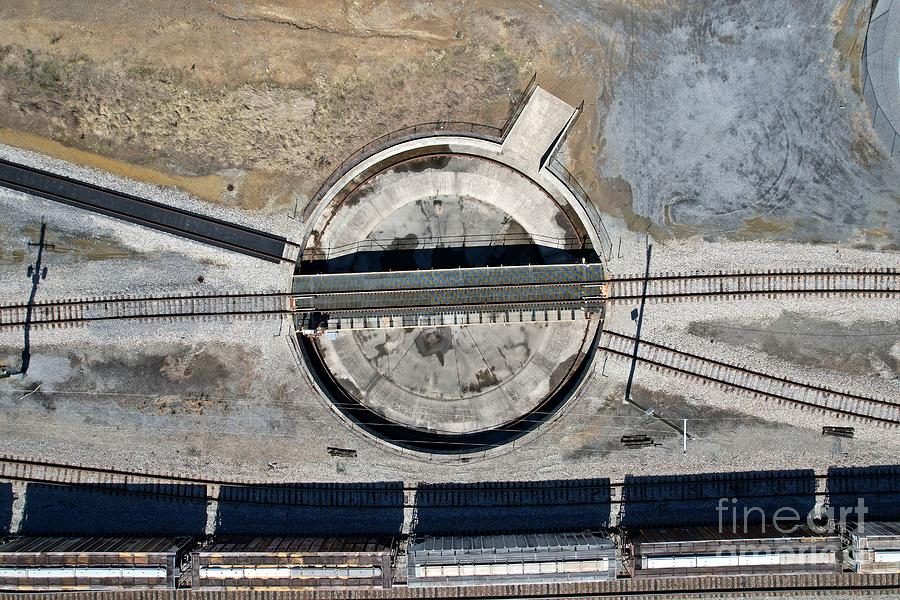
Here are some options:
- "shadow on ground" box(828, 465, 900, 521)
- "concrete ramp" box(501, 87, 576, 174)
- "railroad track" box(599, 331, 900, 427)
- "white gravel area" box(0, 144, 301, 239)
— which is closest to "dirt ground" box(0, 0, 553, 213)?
"white gravel area" box(0, 144, 301, 239)

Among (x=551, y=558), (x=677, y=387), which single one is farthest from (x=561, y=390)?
(x=551, y=558)

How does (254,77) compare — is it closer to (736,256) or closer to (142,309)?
(142,309)

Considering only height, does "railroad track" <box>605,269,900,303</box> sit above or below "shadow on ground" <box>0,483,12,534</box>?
above

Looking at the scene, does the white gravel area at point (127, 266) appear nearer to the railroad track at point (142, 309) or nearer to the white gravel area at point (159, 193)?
the railroad track at point (142, 309)

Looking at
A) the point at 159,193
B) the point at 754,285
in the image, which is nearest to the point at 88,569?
the point at 159,193

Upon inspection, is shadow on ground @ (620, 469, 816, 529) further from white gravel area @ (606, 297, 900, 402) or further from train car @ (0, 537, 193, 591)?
train car @ (0, 537, 193, 591)
